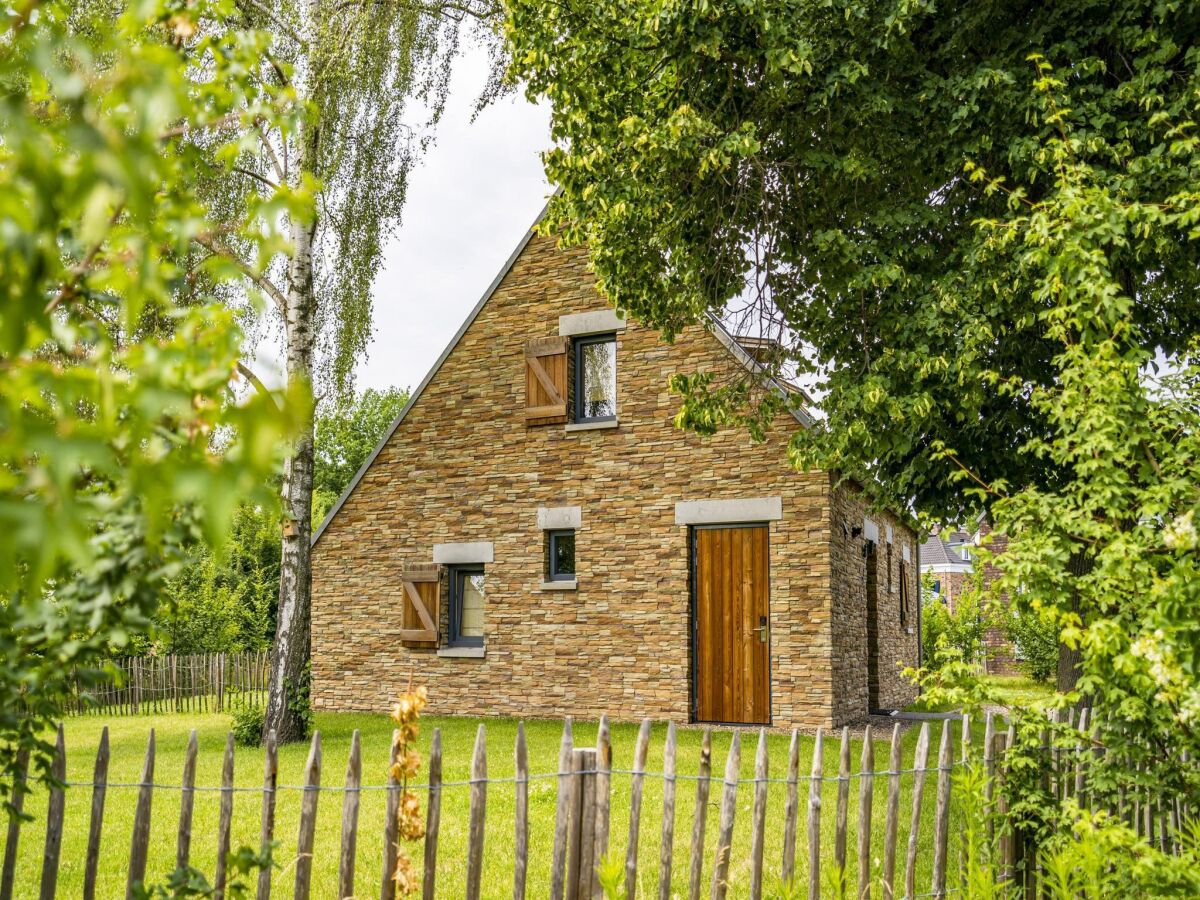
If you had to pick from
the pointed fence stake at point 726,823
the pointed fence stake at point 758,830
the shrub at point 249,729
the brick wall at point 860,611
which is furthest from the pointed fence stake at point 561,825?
the shrub at point 249,729

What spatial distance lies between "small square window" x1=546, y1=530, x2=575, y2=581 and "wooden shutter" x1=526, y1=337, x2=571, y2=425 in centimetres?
168

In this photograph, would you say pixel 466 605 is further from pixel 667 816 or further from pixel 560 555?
pixel 667 816

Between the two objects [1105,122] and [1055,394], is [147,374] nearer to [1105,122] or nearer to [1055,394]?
[1055,394]

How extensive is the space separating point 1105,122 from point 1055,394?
4.05 metres

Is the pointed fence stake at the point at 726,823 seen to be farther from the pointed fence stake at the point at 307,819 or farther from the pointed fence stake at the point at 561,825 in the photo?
the pointed fence stake at the point at 307,819

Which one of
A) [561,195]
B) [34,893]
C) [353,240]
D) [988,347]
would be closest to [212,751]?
[34,893]

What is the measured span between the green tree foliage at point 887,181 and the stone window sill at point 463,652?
676 cm

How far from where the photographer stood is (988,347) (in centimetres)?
812

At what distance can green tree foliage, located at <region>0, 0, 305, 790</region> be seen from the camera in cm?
93

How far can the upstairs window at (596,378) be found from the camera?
14328 millimetres

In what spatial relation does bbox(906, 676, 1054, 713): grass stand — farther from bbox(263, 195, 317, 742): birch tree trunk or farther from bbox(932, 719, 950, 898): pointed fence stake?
bbox(263, 195, 317, 742): birch tree trunk

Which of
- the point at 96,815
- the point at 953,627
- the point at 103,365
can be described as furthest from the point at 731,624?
the point at 103,365

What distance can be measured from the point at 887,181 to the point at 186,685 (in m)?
15.1

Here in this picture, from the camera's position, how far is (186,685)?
17.9 meters
